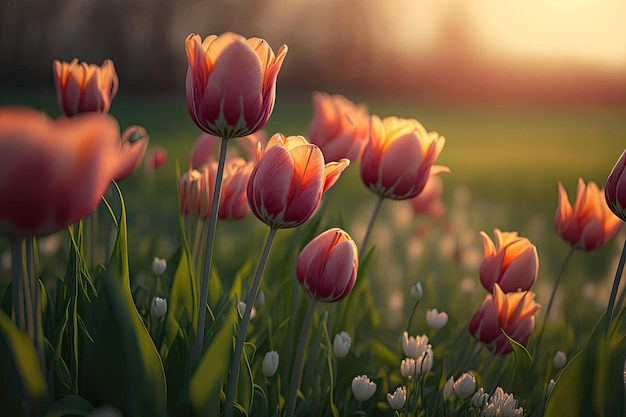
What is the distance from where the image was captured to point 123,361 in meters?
1.33

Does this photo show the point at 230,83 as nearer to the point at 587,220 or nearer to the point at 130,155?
the point at 130,155

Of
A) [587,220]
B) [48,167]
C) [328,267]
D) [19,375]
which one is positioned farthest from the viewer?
[587,220]

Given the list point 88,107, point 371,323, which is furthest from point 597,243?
point 88,107

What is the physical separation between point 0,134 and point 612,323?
5.11 ft

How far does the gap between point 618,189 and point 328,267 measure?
0.83 m

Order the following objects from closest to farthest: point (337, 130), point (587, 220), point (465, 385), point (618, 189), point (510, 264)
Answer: point (618, 189)
point (465, 385)
point (510, 264)
point (587, 220)
point (337, 130)

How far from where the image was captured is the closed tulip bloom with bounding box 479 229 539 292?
6.25 feet

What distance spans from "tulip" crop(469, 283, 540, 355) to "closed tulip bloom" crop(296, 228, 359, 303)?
0.53 metres

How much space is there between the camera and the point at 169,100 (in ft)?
51.0

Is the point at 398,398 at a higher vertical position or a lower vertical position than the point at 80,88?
lower

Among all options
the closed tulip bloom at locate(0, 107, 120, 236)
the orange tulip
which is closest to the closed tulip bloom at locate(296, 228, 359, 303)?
the closed tulip bloom at locate(0, 107, 120, 236)

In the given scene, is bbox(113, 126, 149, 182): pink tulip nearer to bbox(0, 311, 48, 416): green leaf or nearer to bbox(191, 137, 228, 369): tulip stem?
bbox(191, 137, 228, 369): tulip stem

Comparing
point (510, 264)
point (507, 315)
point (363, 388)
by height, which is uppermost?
point (510, 264)

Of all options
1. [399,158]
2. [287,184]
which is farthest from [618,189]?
[287,184]
